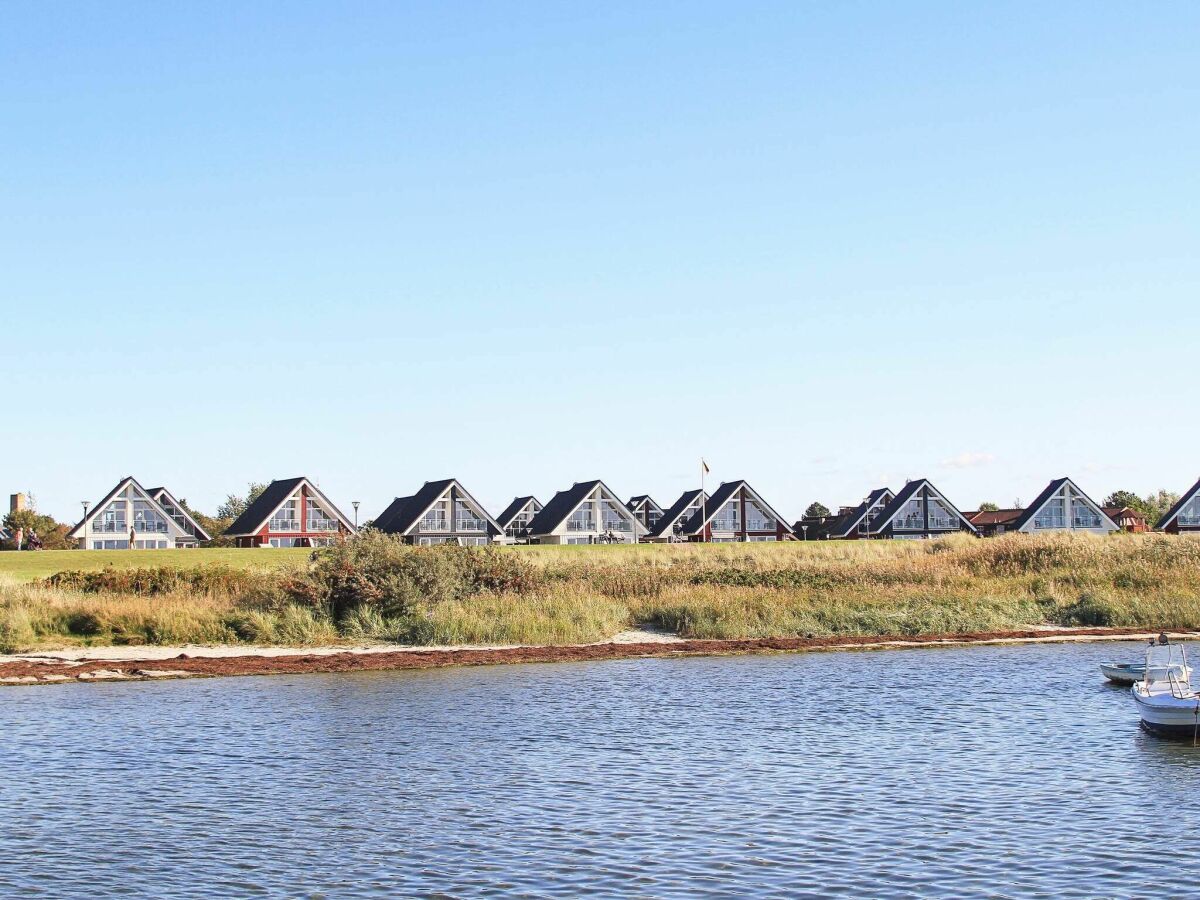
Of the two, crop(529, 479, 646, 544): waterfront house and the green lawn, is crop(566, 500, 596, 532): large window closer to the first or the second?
crop(529, 479, 646, 544): waterfront house

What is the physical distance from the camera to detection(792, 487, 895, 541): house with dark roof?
402 ft

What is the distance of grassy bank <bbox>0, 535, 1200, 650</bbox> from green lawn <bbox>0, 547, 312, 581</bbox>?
64.1ft

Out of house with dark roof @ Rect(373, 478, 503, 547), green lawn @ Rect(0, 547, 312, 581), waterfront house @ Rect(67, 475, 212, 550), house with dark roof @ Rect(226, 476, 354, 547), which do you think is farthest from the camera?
house with dark roof @ Rect(373, 478, 503, 547)

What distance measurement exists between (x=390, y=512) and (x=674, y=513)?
85.7 ft

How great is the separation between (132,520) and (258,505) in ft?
30.6

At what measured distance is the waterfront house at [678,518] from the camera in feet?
396

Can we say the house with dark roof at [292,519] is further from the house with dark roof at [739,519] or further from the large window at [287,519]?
the house with dark roof at [739,519]

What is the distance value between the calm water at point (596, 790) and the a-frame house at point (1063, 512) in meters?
85.0

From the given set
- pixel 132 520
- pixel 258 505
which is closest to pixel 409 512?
pixel 258 505

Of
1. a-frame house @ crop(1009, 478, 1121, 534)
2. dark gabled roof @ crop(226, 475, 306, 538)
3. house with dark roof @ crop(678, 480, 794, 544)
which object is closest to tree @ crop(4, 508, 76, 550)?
dark gabled roof @ crop(226, 475, 306, 538)

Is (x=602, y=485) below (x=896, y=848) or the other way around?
the other way around

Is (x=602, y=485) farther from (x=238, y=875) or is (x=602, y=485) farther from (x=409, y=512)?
(x=238, y=875)

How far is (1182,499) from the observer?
364ft

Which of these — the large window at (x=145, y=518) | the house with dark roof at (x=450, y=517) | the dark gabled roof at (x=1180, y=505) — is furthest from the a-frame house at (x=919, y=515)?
the large window at (x=145, y=518)
